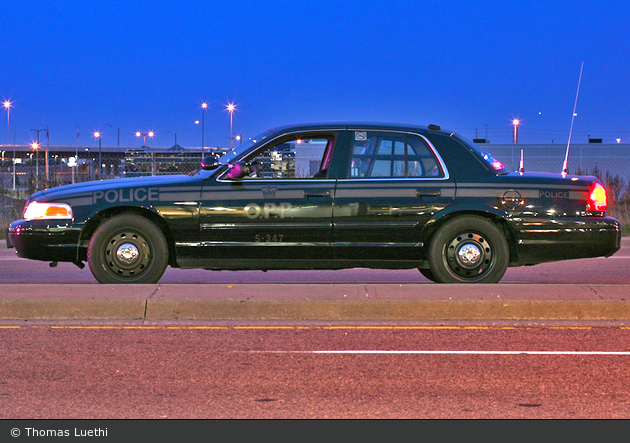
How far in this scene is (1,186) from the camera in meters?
24.1

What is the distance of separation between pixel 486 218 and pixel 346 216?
154cm

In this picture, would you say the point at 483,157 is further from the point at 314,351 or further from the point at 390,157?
the point at 314,351

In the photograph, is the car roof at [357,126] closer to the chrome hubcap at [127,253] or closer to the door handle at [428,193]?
the door handle at [428,193]

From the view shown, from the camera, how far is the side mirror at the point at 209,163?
978cm

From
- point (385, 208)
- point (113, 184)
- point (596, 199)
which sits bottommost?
point (385, 208)

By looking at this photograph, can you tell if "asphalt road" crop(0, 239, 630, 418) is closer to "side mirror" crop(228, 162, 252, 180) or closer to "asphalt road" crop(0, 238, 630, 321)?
"asphalt road" crop(0, 238, 630, 321)

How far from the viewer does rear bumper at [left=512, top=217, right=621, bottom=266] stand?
992cm

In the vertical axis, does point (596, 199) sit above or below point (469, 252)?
above

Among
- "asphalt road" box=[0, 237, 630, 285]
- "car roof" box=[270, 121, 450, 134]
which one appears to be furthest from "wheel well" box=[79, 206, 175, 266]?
"car roof" box=[270, 121, 450, 134]

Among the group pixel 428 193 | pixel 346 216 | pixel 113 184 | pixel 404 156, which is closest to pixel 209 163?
pixel 113 184

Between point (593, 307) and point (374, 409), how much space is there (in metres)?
3.86

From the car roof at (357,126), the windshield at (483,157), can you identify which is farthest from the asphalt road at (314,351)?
the car roof at (357,126)

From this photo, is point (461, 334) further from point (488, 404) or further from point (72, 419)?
point (72, 419)

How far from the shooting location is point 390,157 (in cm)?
1001
